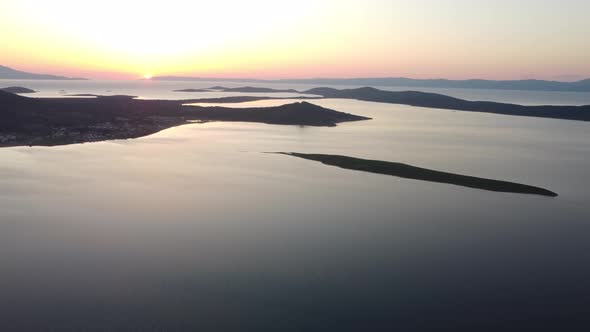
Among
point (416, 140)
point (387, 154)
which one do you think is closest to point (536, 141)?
point (416, 140)

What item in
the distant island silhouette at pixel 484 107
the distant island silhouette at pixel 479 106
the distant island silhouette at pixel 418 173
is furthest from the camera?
the distant island silhouette at pixel 479 106

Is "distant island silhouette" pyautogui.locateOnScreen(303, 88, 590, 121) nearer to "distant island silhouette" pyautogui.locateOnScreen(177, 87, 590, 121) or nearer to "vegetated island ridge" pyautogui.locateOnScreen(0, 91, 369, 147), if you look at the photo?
"distant island silhouette" pyautogui.locateOnScreen(177, 87, 590, 121)

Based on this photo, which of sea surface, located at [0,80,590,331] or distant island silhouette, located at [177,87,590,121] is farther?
distant island silhouette, located at [177,87,590,121]

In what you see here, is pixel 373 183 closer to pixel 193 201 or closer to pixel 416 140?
pixel 193 201

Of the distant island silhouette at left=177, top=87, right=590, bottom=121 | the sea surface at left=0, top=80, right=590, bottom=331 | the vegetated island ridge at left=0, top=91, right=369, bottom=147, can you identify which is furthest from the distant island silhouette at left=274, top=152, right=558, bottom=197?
the distant island silhouette at left=177, top=87, right=590, bottom=121

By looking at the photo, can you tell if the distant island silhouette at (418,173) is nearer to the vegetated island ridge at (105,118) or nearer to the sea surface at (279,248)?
the sea surface at (279,248)

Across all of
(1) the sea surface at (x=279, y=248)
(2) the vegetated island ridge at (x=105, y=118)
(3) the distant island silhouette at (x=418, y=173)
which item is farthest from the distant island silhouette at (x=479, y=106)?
(3) the distant island silhouette at (x=418, y=173)

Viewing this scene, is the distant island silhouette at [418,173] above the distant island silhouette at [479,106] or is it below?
below
